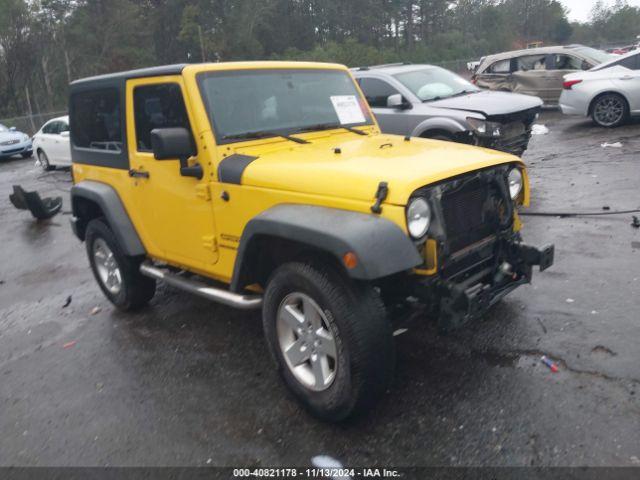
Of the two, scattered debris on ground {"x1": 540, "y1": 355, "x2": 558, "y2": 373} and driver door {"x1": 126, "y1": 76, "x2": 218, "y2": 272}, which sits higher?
driver door {"x1": 126, "y1": 76, "x2": 218, "y2": 272}

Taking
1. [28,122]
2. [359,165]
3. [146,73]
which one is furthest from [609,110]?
[28,122]

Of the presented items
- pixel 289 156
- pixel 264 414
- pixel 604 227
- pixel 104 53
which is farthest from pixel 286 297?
pixel 104 53

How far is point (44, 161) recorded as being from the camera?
1681cm

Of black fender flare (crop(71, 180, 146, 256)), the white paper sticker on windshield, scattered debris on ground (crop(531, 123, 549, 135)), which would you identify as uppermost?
the white paper sticker on windshield

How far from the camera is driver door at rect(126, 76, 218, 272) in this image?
397 cm

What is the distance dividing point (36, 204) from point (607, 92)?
37.7ft

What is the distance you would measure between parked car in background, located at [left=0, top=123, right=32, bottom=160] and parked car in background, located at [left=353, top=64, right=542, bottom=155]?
51.3 feet

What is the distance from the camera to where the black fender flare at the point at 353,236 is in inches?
110

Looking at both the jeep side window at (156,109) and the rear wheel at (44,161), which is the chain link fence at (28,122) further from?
the jeep side window at (156,109)

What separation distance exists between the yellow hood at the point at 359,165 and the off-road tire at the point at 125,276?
1704 mm

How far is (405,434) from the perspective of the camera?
3182mm

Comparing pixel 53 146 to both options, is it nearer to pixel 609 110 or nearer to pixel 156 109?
pixel 156 109

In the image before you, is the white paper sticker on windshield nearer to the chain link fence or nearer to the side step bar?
the side step bar

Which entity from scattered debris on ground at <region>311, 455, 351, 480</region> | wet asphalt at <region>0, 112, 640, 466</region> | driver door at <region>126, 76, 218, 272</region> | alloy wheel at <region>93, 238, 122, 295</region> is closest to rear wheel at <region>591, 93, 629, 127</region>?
wet asphalt at <region>0, 112, 640, 466</region>
